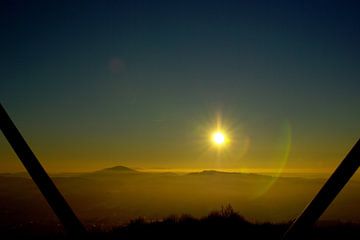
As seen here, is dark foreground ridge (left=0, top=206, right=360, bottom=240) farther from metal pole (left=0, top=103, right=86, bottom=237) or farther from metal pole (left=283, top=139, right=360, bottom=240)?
metal pole (left=283, top=139, right=360, bottom=240)

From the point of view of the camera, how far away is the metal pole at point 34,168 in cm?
399

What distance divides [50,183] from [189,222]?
18.5 ft

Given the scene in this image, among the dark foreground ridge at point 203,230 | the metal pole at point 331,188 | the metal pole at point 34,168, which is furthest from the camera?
the dark foreground ridge at point 203,230

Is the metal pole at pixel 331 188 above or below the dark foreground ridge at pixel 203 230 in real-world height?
below

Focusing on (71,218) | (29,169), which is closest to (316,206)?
(71,218)

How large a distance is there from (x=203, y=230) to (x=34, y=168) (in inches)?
219

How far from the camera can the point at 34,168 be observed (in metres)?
4.01

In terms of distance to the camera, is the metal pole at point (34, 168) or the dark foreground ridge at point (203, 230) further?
the dark foreground ridge at point (203, 230)

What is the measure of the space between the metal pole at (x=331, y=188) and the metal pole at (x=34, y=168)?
2.88 m

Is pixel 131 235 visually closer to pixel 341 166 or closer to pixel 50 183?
pixel 50 183

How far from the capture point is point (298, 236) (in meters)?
3.96

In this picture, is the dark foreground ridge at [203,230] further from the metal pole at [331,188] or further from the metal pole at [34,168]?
the metal pole at [331,188]

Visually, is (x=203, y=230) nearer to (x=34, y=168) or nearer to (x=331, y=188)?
(x=331, y=188)

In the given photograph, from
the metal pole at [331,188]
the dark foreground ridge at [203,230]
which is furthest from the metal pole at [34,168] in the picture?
the dark foreground ridge at [203,230]
